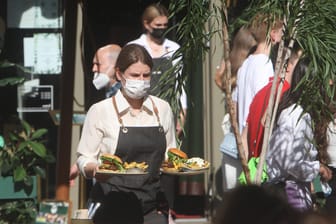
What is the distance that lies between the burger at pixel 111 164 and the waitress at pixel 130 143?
134 mm

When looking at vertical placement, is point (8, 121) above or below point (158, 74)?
below

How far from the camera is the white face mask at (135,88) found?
4.92 metres

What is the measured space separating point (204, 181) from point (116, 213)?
3015 millimetres

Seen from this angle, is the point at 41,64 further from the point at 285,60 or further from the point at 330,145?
the point at 285,60

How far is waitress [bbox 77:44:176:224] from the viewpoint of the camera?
4.78 metres

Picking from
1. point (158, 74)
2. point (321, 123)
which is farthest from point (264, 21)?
point (158, 74)

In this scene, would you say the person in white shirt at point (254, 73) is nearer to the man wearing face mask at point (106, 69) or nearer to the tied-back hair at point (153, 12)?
the tied-back hair at point (153, 12)

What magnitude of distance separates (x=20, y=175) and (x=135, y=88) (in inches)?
68.4

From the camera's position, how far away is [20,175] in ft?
20.6

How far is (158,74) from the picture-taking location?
21.6 ft

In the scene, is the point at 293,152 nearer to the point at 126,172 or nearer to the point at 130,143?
the point at 130,143

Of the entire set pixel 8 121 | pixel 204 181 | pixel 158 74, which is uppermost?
pixel 158 74

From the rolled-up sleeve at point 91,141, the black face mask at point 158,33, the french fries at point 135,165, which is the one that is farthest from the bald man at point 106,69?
the french fries at point 135,165

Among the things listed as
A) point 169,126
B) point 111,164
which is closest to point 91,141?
point 111,164
